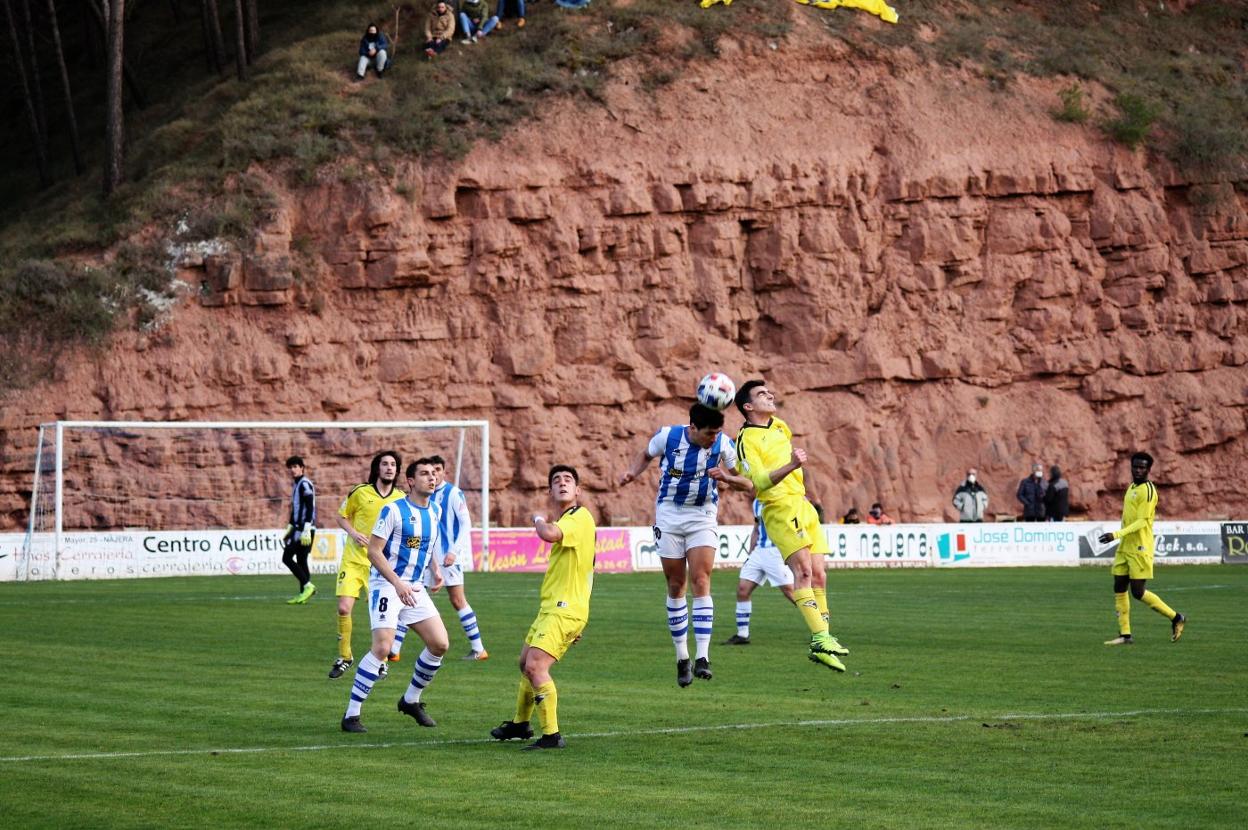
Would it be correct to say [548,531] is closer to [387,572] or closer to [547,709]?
[547,709]

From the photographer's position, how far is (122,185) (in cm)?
4666

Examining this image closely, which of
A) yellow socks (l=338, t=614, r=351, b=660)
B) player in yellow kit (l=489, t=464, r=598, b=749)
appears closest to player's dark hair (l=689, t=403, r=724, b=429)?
player in yellow kit (l=489, t=464, r=598, b=749)

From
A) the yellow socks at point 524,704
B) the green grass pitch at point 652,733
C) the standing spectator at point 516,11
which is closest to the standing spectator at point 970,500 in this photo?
the standing spectator at point 516,11

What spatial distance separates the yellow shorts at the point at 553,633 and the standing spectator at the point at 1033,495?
34.6 meters

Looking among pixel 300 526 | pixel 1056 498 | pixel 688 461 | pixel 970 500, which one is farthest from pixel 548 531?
pixel 1056 498

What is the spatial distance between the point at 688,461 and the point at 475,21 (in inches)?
1512

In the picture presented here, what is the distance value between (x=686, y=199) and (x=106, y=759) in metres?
38.3

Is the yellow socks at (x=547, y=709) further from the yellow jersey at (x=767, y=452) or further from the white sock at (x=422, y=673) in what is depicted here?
the yellow jersey at (x=767, y=452)

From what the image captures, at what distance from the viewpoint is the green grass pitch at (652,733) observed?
367 inches

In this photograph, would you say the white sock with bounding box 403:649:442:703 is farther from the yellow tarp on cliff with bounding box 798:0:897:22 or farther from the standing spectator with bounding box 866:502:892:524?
the yellow tarp on cliff with bounding box 798:0:897:22

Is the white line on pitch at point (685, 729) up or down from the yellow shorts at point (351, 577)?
down

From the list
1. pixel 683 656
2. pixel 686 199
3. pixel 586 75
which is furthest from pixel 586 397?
pixel 683 656

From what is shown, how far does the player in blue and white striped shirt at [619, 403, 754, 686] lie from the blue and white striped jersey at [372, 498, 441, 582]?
2.44m

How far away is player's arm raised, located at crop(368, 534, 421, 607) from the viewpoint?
472 inches
